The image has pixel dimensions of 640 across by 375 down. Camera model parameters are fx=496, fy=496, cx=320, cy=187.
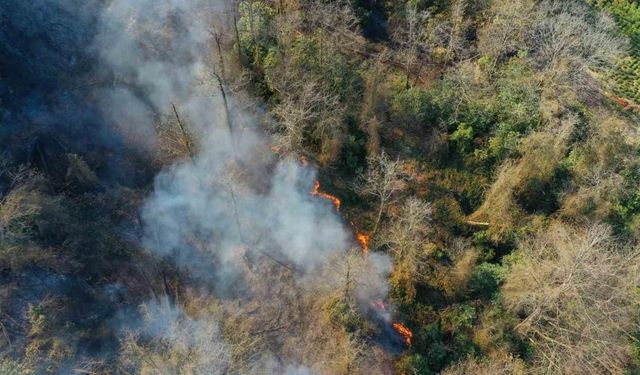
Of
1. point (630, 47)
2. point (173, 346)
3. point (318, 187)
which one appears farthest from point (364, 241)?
point (630, 47)

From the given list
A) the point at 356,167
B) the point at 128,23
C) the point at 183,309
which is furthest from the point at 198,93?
the point at 183,309

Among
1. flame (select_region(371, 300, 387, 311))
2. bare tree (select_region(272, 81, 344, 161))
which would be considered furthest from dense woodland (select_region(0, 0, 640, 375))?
flame (select_region(371, 300, 387, 311))

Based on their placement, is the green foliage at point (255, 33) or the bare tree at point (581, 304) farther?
the green foliage at point (255, 33)

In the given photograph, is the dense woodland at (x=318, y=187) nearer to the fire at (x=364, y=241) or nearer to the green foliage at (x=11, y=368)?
the green foliage at (x=11, y=368)

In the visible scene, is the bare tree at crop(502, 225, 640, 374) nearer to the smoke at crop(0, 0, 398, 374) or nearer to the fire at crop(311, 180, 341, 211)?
the smoke at crop(0, 0, 398, 374)

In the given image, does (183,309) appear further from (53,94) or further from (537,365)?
(537,365)

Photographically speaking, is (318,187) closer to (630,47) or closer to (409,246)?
(409,246)

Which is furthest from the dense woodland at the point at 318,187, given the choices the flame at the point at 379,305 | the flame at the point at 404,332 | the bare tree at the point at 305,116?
the flame at the point at 379,305
